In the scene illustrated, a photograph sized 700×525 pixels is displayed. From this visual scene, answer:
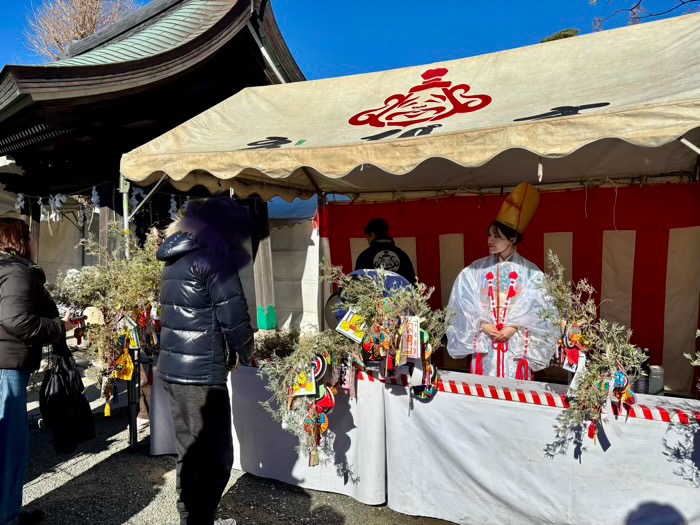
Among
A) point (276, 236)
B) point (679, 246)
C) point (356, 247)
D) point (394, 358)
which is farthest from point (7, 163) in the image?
point (679, 246)

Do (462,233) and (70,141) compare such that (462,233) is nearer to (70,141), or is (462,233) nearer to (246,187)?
(246,187)

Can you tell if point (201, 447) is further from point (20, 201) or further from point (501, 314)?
point (20, 201)

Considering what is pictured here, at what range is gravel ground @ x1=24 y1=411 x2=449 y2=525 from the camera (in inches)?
103

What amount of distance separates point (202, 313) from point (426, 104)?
2126 millimetres

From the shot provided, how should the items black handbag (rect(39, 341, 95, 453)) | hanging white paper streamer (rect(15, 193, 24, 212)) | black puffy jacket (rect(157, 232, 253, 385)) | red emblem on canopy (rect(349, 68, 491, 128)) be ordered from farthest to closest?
hanging white paper streamer (rect(15, 193, 24, 212))
red emblem on canopy (rect(349, 68, 491, 128))
black handbag (rect(39, 341, 95, 453))
black puffy jacket (rect(157, 232, 253, 385))

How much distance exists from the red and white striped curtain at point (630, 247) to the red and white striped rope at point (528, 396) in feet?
7.87

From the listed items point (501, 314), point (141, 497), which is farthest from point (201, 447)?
point (501, 314)

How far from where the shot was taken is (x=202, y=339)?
88.0 inches

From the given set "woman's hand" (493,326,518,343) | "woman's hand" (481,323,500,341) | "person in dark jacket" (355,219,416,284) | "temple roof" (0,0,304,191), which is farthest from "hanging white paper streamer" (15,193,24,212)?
"woman's hand" (493,326,518,343)

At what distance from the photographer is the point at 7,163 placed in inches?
289

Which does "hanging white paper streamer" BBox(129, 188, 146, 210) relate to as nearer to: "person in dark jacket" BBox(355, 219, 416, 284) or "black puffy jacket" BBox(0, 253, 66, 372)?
"person in dark jacket" BBox(355, 219, 416, 284)

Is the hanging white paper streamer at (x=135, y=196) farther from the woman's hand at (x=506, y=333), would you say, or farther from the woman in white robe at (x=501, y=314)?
the woman's hand at (x=506, y=333)

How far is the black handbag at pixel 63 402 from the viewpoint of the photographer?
279 cm

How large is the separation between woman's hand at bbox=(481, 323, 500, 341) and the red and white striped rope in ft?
2.30
